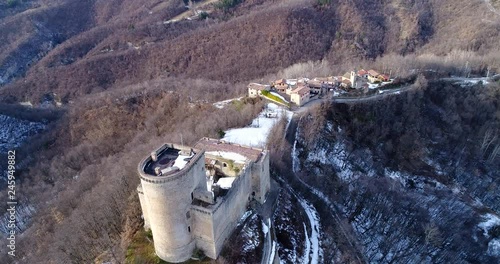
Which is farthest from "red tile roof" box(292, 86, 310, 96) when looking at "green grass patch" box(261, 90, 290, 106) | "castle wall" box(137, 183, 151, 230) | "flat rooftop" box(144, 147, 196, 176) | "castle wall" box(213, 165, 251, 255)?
"castle wall" box(137, 183, 151, 230)

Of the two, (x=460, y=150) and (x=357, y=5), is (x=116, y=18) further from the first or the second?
(x=460, y=150)

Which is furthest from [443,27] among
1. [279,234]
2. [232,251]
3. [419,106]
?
[232,251]

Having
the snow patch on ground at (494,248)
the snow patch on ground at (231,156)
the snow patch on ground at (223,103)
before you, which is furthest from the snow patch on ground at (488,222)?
the snow patch on ground at (223,103)

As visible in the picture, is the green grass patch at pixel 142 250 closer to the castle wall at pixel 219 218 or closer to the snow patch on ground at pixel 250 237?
the castle wall at pixel 219 218

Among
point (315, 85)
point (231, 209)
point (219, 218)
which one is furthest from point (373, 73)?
point (219, 218)

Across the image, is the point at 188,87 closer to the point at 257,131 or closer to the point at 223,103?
the point at 223,103

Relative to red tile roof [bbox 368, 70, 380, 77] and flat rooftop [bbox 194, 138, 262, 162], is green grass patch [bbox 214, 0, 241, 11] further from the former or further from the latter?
flat rooftop [bbox 194, 138, 262, 162]

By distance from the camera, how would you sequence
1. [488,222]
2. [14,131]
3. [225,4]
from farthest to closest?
[225,4]
[14,131]
[488,222]
